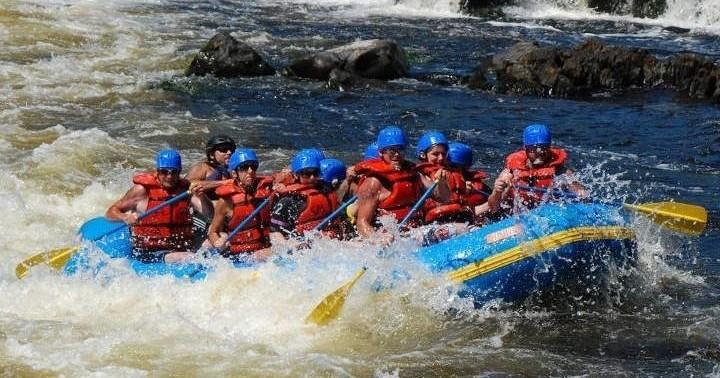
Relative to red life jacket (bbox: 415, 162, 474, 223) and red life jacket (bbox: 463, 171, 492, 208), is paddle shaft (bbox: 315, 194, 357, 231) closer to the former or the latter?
red life jacket (bbox: 415, 162, 474, 223)

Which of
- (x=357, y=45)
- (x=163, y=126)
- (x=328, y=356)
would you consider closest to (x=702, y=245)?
(x=328, y=356)

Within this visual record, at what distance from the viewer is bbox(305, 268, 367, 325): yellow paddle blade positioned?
23.6 feet

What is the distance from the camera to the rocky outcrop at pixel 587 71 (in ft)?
54.1

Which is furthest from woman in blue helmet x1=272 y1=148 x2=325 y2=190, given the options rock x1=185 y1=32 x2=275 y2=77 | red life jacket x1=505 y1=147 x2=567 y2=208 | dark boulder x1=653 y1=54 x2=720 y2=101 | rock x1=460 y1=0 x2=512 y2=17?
rock x1=460 y1=0 x2=512 y2=17

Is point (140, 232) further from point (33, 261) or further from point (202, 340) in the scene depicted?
point (202, 340)

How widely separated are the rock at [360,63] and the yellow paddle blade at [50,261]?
9.54 meters

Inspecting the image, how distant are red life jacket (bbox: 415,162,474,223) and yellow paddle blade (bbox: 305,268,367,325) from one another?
117 centimetres

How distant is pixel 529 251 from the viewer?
24.3 ft

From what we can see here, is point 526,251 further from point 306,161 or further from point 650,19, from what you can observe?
point 650,19

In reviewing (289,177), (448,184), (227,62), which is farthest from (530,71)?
(289,177)

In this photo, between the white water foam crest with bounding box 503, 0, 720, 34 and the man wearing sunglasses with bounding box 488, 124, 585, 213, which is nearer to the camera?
the man wearing sunglasses with bounding box 488, 124, 585, 213

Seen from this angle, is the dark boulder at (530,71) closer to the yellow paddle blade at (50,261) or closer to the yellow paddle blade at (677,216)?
the yellow paddle blade at (677,216)

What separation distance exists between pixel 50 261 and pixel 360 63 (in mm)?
9956

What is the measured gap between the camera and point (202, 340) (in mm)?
7105
